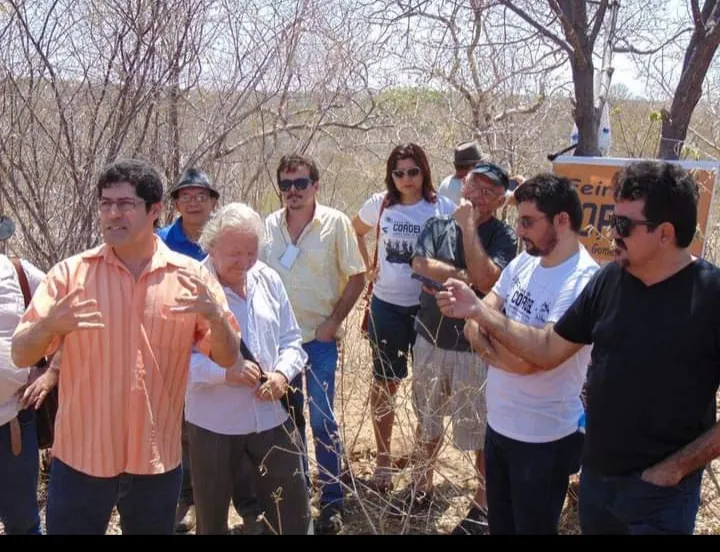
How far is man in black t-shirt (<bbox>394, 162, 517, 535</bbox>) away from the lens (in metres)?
3.89

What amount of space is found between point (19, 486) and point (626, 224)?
8.04ft

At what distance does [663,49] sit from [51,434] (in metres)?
5.25

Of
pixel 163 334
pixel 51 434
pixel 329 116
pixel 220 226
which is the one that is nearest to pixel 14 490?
pixel 51 434

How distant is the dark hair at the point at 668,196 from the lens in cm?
242

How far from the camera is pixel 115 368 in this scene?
271 cm

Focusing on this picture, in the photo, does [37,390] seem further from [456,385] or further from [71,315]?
[456,385]

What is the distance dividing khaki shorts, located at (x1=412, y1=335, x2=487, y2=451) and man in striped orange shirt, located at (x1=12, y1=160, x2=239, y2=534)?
1460 millimetres

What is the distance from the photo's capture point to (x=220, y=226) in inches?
126

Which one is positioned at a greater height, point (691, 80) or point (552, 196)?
point (691, 80)

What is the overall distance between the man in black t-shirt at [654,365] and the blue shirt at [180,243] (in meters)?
2.35

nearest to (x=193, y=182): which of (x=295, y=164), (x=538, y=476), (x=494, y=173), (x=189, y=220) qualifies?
(x=189, y=220)

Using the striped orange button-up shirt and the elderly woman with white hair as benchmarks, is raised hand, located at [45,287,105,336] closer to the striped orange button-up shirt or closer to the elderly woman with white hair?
the striped orange button-up shirt
